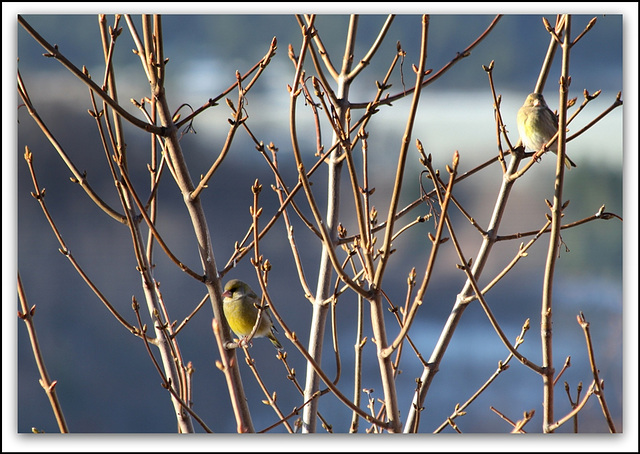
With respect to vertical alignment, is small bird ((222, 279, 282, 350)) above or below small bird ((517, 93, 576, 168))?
below

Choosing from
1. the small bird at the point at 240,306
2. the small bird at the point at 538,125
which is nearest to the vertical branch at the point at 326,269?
the small bird at the point at 240,306

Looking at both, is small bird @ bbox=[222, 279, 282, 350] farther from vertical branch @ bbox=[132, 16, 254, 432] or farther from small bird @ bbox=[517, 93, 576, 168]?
small bird @ bbox=[517, 93, 576, 168]

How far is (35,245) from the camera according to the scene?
1.68 m

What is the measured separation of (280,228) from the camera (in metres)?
1.92

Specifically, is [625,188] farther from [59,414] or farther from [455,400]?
[59,414]

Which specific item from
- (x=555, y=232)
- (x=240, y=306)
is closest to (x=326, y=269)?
(x=240, y=306)

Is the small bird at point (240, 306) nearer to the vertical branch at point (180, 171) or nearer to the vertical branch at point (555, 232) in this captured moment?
the vertical branch at point (180, 171)

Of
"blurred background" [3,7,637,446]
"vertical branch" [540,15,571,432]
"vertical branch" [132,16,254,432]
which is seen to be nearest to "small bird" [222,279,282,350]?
"blurred background" [3,7,637,446]

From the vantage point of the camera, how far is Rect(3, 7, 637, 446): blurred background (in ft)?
5.52

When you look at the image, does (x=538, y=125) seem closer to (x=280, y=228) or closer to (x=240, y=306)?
(x=280, y=228)

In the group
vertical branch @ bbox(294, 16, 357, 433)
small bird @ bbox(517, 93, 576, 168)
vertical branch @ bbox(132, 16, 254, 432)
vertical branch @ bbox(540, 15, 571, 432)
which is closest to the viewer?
vertical branch @ bbox(540, 15, 571, 432)

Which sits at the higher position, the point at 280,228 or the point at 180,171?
the point at 180,171

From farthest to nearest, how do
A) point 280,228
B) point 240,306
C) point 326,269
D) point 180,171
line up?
point 280,228 → point 240,306 → point 326,269 → point 180,171

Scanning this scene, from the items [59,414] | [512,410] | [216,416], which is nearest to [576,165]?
[512,410]
